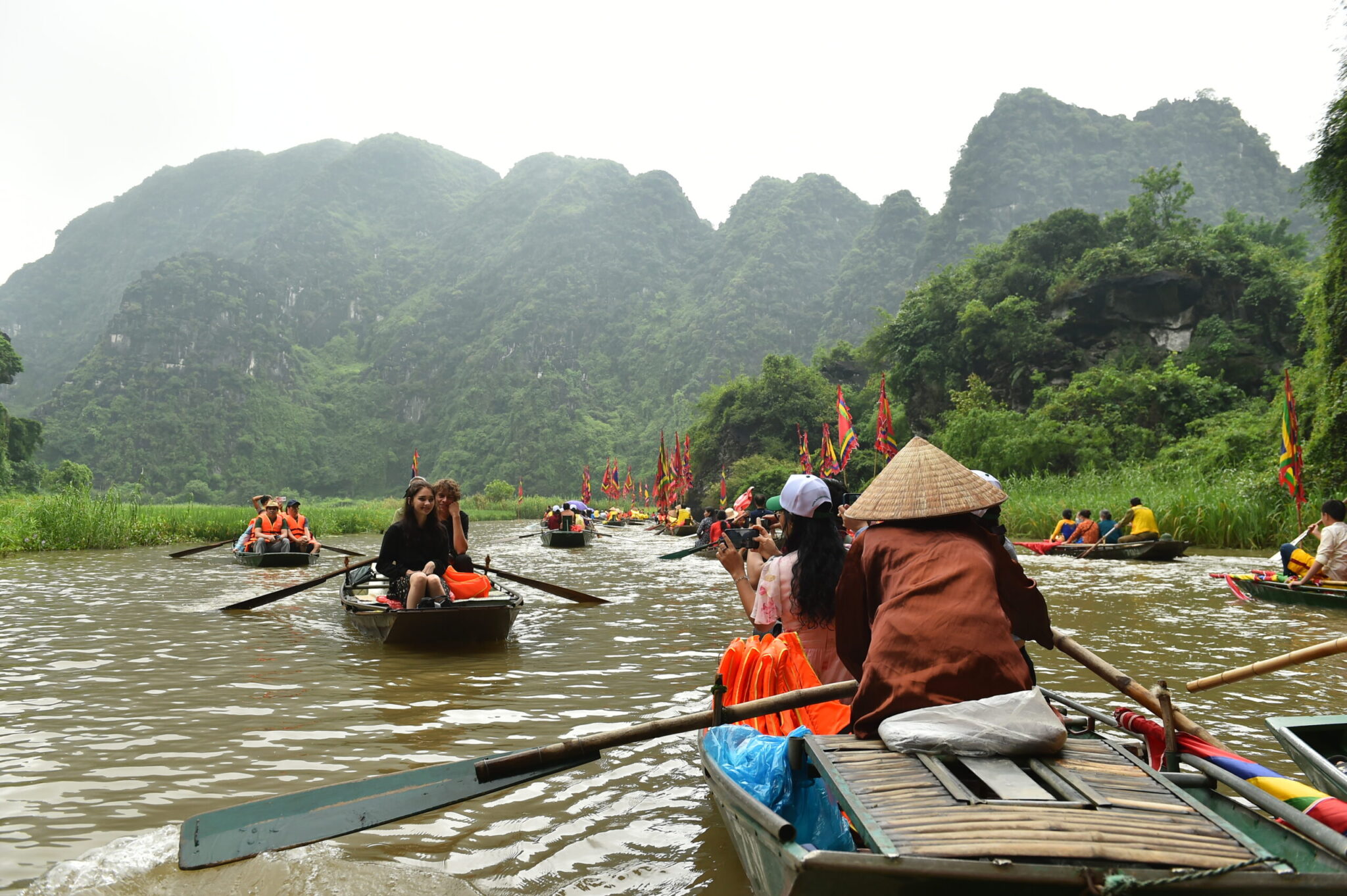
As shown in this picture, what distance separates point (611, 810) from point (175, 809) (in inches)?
73.5

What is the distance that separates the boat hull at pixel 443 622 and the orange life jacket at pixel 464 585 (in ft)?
0.46

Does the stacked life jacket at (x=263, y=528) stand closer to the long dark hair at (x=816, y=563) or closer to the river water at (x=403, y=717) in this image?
the river water at (x=403, y=717)

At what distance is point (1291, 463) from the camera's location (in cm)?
1164

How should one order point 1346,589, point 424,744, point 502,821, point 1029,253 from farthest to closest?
1. point 1029,253
2. point 1346,589
3. point 424,744
4. point 502,821

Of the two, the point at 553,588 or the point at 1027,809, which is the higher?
the point at 1027,809

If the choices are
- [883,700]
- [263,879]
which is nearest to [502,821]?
[263,879]

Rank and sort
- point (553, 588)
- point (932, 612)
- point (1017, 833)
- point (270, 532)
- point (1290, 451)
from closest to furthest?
point (1017, 833) < point (932, 612) < point (553, 588) < point (1290, 451) < point (270, 532)

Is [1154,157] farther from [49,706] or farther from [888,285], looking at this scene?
[49,706]

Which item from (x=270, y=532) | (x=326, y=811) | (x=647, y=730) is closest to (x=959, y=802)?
(x=647, y=730)

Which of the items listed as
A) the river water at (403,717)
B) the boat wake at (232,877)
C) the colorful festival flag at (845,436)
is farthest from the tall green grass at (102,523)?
the boat wake at (232,877)

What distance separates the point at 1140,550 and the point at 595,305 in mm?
89649

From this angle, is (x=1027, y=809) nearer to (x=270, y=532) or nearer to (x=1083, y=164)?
(x=270, y=532)

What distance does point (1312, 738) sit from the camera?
3162 millimetres

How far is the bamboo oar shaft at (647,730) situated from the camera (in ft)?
9.30
